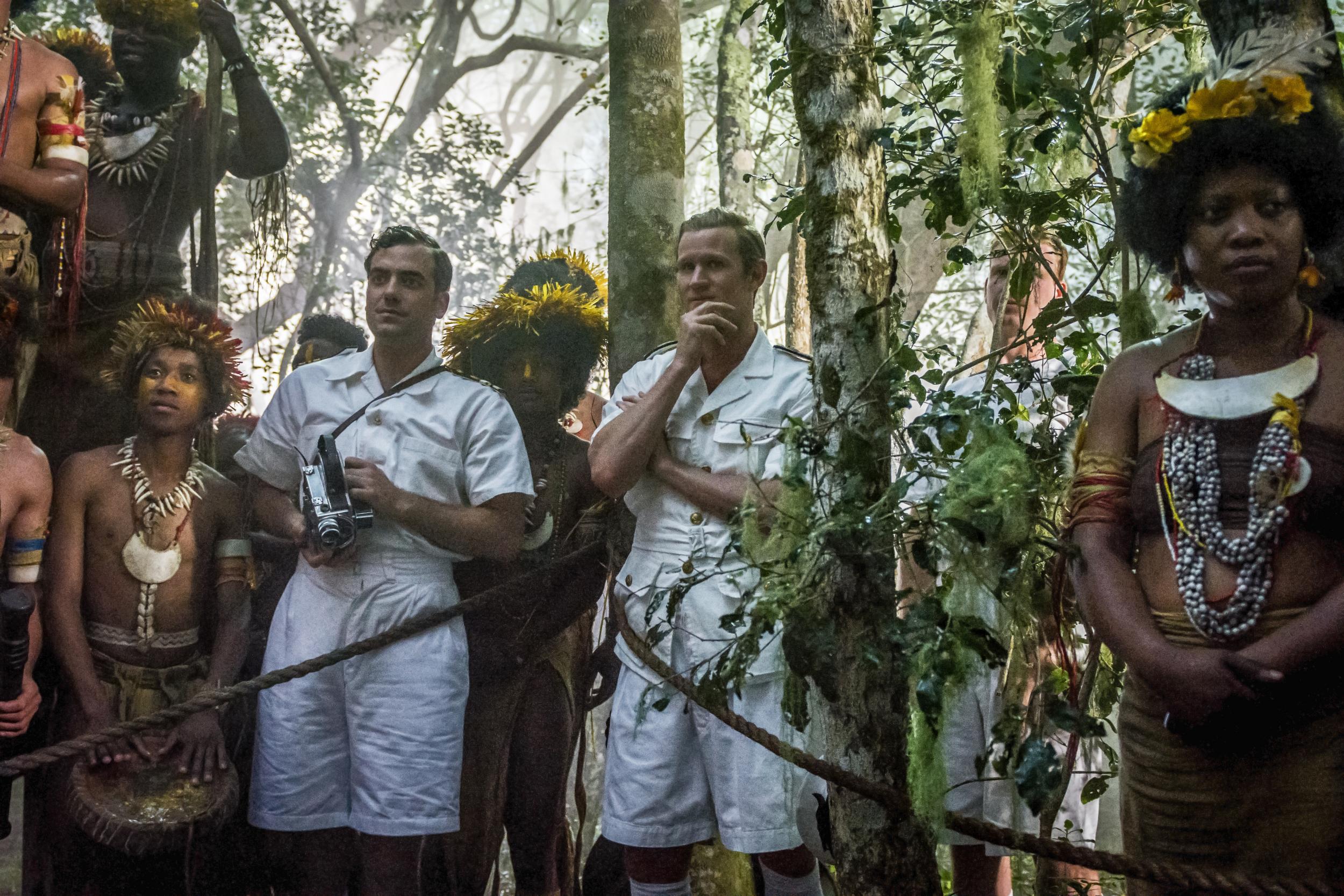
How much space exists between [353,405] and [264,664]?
2.78ft

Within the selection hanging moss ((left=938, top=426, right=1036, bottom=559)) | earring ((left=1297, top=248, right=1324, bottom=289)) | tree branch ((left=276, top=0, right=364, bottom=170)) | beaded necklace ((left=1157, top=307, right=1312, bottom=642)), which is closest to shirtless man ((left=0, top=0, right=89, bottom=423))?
hanging moss ((left=938, top=426, right=1036, bottom=559))

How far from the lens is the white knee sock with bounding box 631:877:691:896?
3328 mm

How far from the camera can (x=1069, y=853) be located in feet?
7.77

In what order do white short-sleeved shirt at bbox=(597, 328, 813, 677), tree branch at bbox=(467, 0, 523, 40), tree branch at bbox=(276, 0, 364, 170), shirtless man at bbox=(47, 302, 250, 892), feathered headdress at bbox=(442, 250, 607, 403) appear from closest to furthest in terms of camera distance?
white short-sleeved shirt at bbox=(597, 328, 813, 677), shirtless man at bbox=(47, 302, 250, 892), feathered headdress at bbox=(442, 250, 607, 403), tree branch at bbox=(276, 0, 364, 170), tree branch at bbox=(467, 0, 523, 40)

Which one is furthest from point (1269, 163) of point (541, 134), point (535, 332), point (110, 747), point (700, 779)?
point (541, 134)

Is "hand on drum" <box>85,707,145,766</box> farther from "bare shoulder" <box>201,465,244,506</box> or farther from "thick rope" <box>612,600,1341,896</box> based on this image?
"thick rope" <box>612,600,1341,896</box>

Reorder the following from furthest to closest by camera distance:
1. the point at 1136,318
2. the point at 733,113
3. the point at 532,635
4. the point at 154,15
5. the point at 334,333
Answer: the point at 733,113, the point at 334,333, the point at 154,15, the point at 532,635, the point at 1136,318

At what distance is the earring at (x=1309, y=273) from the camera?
8.09 ft

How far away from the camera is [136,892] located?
152 inches

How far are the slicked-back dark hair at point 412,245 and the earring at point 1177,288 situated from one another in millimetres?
2272

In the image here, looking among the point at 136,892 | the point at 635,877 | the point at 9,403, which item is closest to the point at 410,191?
the point at 9,403

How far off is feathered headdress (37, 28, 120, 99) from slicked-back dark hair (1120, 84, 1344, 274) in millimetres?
3850

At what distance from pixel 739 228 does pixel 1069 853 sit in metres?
1.97

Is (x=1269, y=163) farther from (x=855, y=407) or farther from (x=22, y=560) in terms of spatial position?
(x=22, y=560)
